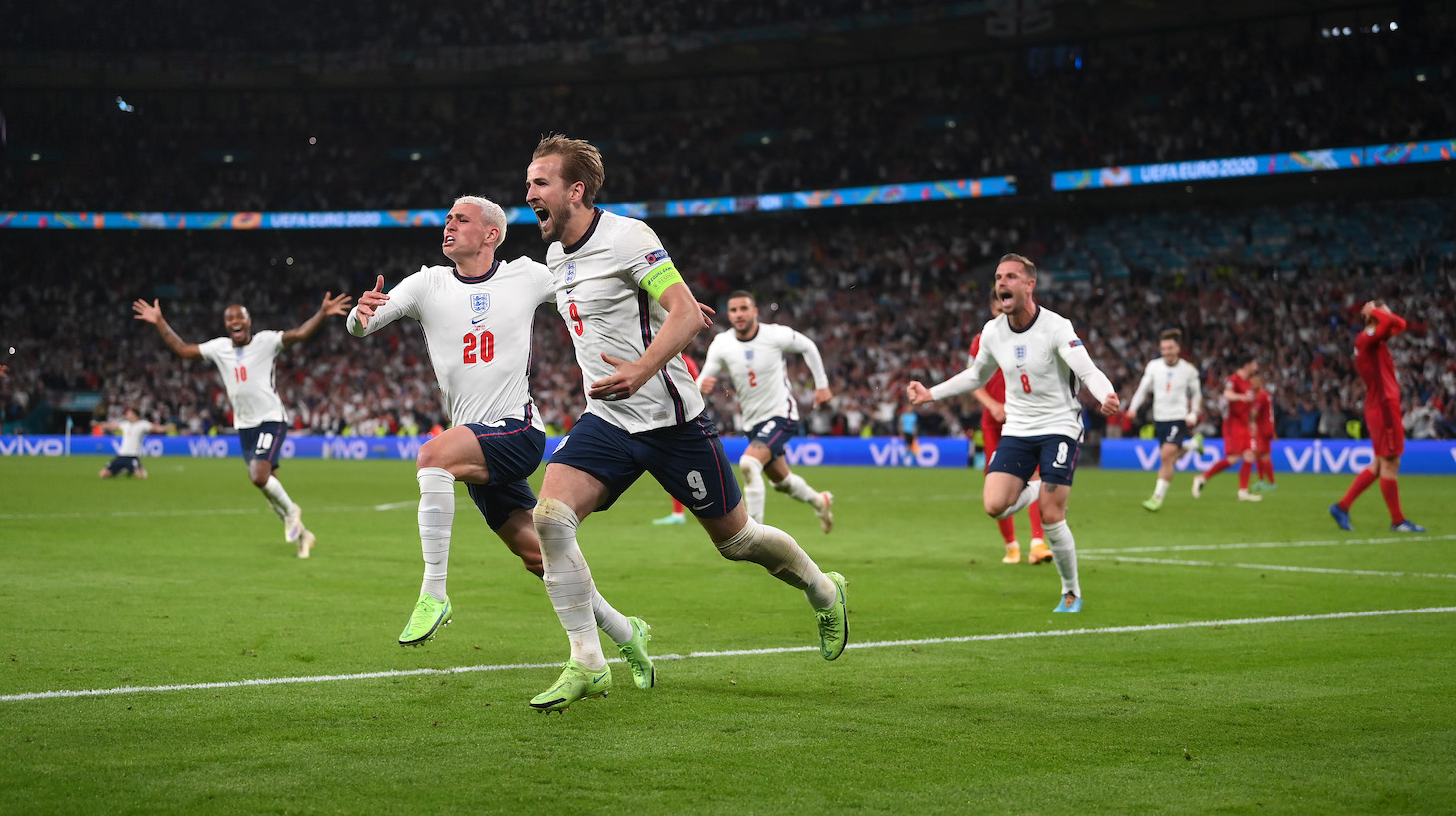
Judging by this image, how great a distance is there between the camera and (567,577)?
596 centimetres

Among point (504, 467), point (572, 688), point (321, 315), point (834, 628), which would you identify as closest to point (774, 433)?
point (321, 315)

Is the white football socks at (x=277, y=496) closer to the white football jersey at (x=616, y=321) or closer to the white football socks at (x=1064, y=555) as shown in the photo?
the white football socks at (x=1064, y=555)

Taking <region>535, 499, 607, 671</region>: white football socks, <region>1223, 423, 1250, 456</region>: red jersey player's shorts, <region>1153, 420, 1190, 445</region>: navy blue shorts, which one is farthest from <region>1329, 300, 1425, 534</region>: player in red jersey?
<region>535, 499, 607, 671</region>: white football socks

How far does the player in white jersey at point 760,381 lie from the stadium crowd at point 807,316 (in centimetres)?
2259

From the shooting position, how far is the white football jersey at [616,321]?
19.9 feet

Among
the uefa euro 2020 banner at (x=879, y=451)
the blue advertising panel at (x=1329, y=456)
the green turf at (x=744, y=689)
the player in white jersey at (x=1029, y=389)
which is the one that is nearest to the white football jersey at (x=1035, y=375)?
the player in white jersey at (x=1029, y=389)

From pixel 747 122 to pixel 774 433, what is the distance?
3773 cm

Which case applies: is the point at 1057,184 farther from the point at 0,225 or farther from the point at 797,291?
the point at 0,225

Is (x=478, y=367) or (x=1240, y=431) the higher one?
(x=478, y=367)

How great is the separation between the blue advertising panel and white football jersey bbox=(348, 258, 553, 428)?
24.0 metres

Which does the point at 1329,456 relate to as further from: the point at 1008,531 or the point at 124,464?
the point at 124,464

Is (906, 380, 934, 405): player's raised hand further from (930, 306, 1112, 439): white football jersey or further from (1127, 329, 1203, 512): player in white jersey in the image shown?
(1127, 329, 1203, 512): player in white jersey

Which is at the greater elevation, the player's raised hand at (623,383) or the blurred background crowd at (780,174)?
the blurred background crowd at (780,174)

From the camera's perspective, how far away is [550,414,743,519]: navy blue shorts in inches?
241
